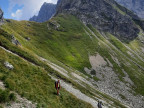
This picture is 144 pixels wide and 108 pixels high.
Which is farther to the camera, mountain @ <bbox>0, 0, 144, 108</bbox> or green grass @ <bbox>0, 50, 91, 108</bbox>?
mountain @ <bbox>0, 0, 144, 108</bbox>

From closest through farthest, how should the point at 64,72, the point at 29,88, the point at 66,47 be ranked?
the point at 29,88 < the point at 64,72 < the point at 66,47

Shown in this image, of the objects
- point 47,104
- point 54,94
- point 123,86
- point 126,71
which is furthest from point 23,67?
point 126,71

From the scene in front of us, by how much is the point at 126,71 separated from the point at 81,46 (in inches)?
1961

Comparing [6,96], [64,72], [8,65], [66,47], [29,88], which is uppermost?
[8,65]

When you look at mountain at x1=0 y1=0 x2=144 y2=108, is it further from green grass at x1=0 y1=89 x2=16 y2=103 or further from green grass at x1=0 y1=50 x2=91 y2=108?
green grass at x1=0 y1=89 x2=16 y2=103

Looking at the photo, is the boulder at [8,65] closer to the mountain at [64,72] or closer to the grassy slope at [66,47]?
the mountain at [64,72]

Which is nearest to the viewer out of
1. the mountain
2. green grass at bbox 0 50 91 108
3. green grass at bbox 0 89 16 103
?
green grass at bbox 0 89 16 103

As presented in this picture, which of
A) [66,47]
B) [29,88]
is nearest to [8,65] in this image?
[29,88]

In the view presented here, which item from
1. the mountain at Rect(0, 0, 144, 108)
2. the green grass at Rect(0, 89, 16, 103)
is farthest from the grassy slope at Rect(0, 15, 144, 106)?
the green grass at Rect(0, 89, 16, 103)

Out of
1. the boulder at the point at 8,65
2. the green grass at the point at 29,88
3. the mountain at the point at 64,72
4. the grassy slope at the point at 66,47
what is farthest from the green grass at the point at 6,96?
the grassy slope at the point at 66,47

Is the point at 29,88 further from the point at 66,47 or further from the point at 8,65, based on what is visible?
the point at 66,47

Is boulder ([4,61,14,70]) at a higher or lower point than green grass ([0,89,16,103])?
higher

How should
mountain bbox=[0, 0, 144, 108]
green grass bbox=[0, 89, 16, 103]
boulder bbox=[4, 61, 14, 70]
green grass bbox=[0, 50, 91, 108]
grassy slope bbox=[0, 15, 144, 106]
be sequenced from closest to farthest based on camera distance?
green grass bbox=[0, 89, 16, 103] → green grass bbox=[0, 50, 91, 108] → mountain bbox=[0, 0, 144, 108] → boulder bbox=[4, 61, 14, 70] → grassy slope bbox=[0, 15, 144, 106]

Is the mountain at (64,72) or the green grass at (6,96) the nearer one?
the green grass at (6,96)
